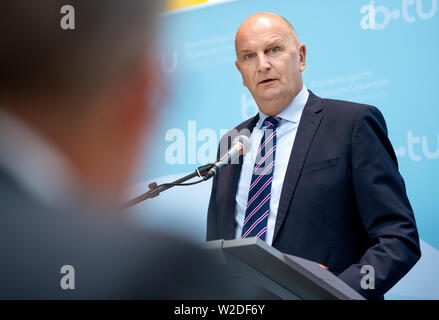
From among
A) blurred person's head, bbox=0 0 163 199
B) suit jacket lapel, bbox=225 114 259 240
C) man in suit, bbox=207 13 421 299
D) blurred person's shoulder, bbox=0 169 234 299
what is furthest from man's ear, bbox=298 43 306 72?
blurred person's shoulder, bbox=0 169 234 299

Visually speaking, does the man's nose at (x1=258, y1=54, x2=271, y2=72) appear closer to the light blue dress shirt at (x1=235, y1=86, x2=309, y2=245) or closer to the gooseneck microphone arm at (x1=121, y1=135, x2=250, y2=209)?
the light blue dress shirt at (x1=235, y1=86, x2=309, y2=245)

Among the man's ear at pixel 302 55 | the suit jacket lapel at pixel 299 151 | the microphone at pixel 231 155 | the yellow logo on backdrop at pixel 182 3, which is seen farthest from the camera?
the yellow logo on backdrop at pixel 182 3

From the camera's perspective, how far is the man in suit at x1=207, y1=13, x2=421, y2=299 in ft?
5.06

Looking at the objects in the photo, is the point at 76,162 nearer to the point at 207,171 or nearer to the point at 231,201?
the point at 207,171

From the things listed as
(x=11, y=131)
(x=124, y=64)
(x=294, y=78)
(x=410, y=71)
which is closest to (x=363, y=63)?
(x=410, y=71)

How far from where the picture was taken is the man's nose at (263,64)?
197cm

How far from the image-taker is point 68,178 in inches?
28.3

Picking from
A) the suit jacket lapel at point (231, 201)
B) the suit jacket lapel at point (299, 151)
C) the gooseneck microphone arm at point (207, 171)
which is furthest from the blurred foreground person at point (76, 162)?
the suit jacket lapel at point (231, 201)

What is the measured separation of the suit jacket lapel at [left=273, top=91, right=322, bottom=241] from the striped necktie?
0.30ft

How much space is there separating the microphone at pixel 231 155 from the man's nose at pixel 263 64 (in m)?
0.41

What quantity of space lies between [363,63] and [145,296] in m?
2.00

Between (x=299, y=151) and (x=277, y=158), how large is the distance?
0.12m

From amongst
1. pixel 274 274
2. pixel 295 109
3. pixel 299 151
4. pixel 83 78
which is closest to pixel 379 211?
pixel 299 151

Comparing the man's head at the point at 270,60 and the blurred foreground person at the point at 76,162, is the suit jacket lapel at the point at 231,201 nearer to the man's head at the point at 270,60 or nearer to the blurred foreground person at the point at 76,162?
the man's head at the point at 270,60
